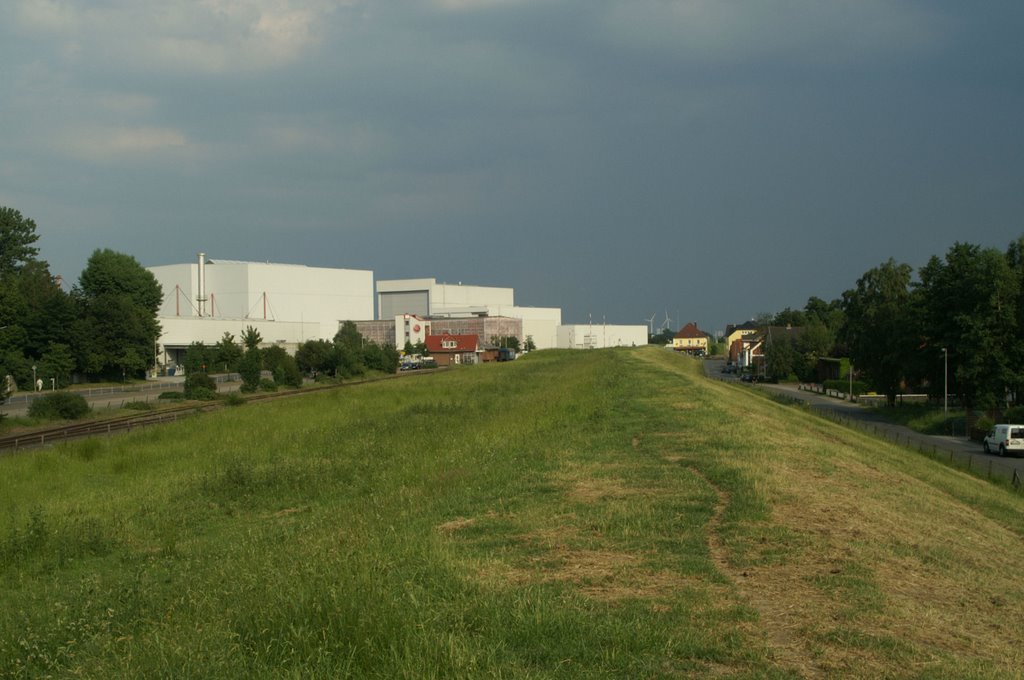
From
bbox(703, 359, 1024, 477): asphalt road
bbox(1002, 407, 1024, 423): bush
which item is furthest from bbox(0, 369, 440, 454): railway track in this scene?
bbox(1002, 407, 1024, 423): bush

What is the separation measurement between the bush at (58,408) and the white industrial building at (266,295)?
6190 cm

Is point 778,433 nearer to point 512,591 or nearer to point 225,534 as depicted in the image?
point 225,534

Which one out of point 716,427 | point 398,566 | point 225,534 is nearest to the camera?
point 398,566

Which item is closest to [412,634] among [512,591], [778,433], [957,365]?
[512,591]

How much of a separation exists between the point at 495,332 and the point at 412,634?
138663mm

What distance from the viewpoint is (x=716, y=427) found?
19.2 meters

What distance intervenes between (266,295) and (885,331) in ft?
271

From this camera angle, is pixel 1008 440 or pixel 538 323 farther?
pixel 538 323

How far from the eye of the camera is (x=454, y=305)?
169 metres

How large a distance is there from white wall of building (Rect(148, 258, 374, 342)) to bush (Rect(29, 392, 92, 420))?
66888 millimetres

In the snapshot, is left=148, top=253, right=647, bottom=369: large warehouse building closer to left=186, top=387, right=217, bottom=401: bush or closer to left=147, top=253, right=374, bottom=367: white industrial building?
left=147, top=253, right=374, bottom=367: white industrial building

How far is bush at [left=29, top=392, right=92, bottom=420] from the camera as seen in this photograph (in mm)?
45844

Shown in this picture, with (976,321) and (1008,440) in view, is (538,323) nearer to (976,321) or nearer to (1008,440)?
(976,321)

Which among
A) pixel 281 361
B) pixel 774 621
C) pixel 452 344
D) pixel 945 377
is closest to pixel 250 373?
pixel 281 361
